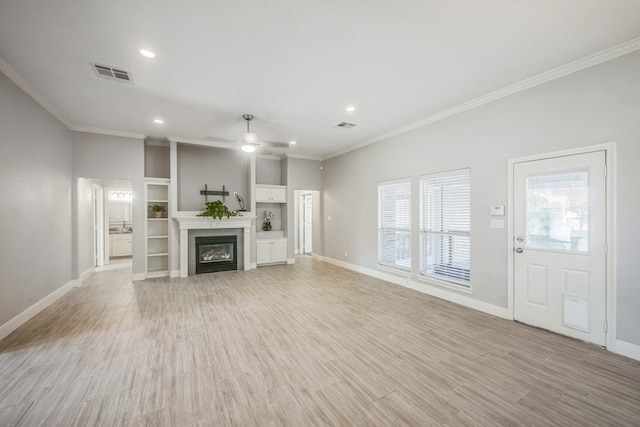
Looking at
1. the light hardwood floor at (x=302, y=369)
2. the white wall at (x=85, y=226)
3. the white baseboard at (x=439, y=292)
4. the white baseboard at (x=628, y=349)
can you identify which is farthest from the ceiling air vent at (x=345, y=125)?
the white wall at (x=85, y=226)

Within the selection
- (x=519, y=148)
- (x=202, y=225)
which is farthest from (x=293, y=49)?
(x=202, y=225)

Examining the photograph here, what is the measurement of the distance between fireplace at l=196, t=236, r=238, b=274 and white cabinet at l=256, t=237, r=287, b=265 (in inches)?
24.9

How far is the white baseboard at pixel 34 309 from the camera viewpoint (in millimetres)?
3094

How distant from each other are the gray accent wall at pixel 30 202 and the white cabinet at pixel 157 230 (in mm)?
1442

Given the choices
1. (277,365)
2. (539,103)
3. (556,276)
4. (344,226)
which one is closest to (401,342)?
(277,365)

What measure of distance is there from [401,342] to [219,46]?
3729 millimetres

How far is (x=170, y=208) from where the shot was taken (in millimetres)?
5941

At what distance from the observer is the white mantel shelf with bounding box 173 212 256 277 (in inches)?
235

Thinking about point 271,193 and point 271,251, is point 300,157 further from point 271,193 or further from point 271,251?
point 271,251

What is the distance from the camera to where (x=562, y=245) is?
10.2ft

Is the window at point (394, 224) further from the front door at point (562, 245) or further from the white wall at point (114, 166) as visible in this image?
the white wall at point (114, 166)

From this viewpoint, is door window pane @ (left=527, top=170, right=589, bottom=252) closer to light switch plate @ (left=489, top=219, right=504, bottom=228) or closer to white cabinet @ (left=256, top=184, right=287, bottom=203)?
light switch plate @ (left=489, top=219, right=504, bottom=228)

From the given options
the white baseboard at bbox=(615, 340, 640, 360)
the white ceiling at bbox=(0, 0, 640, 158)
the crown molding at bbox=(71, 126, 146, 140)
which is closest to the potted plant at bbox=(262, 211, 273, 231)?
the crown molding at bbox=(71, 126, 146, 140)

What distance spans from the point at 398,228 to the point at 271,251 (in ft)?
11.7
